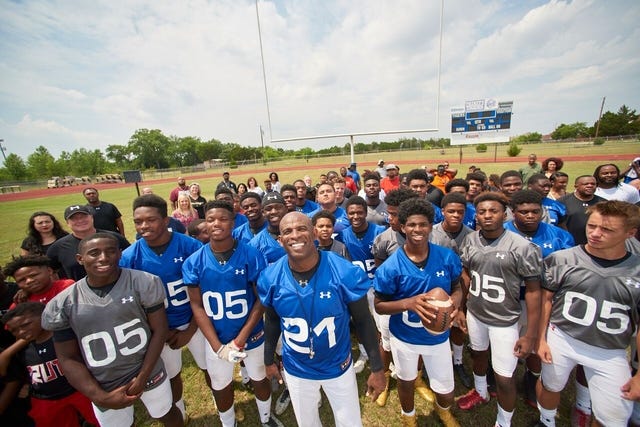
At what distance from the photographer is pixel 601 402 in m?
2.40

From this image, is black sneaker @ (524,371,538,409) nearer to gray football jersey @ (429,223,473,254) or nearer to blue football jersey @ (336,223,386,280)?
gray football jersey @ (429,223,473,254)

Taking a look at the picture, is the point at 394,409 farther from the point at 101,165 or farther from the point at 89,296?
the point at 101,165

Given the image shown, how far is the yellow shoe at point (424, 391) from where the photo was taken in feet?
11.1

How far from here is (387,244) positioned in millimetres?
3336

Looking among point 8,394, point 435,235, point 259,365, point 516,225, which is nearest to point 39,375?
point 8,394

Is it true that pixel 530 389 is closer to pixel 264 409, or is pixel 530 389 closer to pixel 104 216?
pixel 264 409

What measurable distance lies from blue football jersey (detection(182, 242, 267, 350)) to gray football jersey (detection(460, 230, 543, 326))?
7.89 feet

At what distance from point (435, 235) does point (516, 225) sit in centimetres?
102

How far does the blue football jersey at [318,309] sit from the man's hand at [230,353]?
1.83 ft

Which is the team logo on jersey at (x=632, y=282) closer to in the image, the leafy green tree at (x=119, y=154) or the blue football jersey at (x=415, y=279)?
the blue football jersey at (x=415, y=279)

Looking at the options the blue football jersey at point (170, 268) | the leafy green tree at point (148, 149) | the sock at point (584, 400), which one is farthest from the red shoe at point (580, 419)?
the leafy green tree at point (148, 149)

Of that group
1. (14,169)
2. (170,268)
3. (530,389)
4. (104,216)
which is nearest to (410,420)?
(530,389)

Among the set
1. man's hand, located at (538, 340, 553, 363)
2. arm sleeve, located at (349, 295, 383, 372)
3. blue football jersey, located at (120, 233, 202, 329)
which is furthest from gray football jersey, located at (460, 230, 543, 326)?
blue football jersey, located at (120, 233, 202, 329)

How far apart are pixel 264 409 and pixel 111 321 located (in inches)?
77.5
